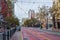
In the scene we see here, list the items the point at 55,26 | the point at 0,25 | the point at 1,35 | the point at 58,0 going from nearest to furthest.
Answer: the point at 1,35, the point at 0,25, the point at 58,0, the point at 55,26

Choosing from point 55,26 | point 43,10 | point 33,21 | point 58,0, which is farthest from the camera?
point 33,21

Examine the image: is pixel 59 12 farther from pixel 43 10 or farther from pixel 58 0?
pixel 43 10

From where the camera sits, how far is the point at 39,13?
8875cm

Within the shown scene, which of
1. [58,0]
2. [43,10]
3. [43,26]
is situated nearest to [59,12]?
[58,0]

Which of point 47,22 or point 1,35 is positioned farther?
point 47,22

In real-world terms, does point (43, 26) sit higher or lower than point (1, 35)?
lower

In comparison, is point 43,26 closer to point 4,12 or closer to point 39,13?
point 39,13

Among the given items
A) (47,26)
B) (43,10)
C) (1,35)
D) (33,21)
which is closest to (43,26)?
(47,26)

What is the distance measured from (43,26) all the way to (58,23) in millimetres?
13641

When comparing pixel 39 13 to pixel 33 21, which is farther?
pixel 33 21

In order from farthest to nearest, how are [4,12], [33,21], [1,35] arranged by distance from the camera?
[33,21] < [4,12] < [1,35]

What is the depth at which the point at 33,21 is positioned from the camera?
382 feet

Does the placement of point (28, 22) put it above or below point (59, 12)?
below

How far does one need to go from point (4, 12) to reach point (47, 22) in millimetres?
62523
